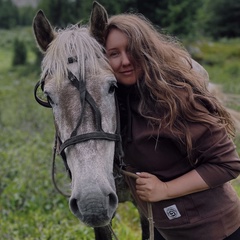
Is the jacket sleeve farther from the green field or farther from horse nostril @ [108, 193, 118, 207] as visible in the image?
the green field

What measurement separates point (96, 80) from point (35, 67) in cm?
2534

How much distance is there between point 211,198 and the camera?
205 centimetres

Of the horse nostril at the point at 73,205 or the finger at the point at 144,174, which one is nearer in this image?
the horse nostril at the point at 73,205

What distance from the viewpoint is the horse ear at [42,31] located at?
229 cm

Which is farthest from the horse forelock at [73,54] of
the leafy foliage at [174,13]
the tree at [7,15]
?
the tree at [7,15]

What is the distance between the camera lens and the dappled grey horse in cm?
175

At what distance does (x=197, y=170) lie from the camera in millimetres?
2004

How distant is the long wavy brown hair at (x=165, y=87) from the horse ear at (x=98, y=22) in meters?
0.04

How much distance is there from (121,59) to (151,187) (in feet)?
2.22

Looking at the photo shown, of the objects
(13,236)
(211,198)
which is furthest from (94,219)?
(13,236)

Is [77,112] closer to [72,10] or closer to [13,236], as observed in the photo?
[13,236]

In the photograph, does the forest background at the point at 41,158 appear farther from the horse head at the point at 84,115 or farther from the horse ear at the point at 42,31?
the horse head at the point at 84,115

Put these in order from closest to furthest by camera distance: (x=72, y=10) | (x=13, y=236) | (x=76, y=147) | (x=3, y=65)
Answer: (x=76, y=147), (x=13, y=236), (x=72, y=10), (x=3, y=65)

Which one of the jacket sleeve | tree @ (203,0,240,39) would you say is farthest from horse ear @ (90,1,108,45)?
tree @ (203,0,240,39)
